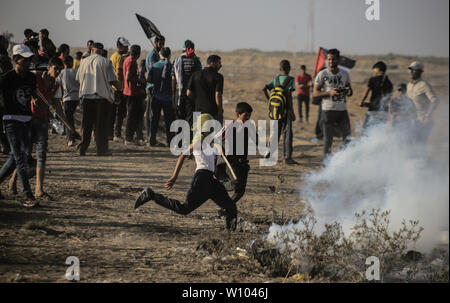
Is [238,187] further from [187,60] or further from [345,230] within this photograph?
[187,60]

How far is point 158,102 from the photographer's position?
464 inches

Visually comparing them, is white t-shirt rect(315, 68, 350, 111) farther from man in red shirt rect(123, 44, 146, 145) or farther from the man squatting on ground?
man in red shirt rect(123, 44, 146, 145)

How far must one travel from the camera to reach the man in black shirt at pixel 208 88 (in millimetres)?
9203

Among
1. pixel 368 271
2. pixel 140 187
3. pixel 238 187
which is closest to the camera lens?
pixel 368 271

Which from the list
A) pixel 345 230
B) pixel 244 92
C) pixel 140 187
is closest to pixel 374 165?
pixel 345 230

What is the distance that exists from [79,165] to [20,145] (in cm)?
320

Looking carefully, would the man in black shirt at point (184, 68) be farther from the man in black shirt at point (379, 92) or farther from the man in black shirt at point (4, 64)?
the man in black shirt at point (379, 92)

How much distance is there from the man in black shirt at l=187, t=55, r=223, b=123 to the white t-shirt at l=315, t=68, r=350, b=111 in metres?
1.71

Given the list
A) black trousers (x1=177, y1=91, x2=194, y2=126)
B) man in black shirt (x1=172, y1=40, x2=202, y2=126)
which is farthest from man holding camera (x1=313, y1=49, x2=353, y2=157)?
man in black shirt (x1=172, y1=40, x2=202, y2=126)

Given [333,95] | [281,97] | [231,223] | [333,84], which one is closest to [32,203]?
[231,223]

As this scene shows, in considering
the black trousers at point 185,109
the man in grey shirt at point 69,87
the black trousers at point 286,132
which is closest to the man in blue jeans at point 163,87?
the black trousers at point 185,109

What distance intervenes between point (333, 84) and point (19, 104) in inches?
204

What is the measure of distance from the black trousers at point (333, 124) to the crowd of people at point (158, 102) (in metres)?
0.02

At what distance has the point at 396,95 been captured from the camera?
1072 centimetres
